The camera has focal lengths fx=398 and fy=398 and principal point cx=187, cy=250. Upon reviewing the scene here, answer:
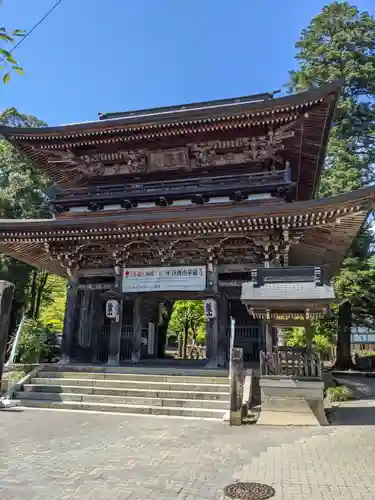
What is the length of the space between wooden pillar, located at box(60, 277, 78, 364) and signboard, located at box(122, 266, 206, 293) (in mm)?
2262

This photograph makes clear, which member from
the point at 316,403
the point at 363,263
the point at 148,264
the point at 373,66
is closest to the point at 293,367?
A: the point at 316,403

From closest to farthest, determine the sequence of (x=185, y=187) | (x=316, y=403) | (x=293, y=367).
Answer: (x=316, y=403)
(x=293, y=367)
(x=185, y=187)

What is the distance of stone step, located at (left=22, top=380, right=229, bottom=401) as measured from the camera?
458 inches

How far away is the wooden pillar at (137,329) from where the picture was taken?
627 inches

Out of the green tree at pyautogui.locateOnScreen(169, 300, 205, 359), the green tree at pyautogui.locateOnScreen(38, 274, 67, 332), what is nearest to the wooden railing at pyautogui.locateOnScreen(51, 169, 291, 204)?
the green tree at pyautogui.locateOnScreen(38, 274, 67, 332)

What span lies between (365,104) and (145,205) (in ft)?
63.6

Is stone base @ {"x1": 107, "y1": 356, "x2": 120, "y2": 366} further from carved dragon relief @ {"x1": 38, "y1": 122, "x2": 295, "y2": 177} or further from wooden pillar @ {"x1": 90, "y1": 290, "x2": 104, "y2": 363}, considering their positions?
carved dragon relief @ {"x1": 38, "y1": 122, "x2": 295, "y2": 177}

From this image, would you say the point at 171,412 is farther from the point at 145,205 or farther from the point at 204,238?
the point at 145,205

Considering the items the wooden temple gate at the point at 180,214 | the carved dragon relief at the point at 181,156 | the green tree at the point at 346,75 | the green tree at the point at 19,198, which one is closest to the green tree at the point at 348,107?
the green tree at the point at 346,75

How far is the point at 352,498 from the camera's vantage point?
198 inches

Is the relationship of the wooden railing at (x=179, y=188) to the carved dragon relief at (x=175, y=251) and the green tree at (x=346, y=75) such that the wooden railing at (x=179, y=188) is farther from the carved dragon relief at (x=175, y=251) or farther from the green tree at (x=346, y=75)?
the green tree at (x=346, y=75)

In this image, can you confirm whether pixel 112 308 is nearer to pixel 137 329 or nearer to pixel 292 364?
pixel 137 329

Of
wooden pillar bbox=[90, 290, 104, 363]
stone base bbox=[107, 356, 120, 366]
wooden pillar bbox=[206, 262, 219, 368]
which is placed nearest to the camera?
wooden pillar bbox=[206, 262, 219, 368]

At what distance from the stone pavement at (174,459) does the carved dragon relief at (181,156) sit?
11.0 m
